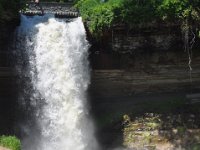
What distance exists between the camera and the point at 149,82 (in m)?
20.0

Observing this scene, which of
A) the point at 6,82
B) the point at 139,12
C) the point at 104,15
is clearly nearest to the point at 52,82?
the point at 6,82

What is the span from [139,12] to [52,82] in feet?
13.2

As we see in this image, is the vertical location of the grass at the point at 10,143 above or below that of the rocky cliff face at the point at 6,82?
below

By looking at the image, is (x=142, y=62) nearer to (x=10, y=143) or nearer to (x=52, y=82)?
(x=52, y=82)

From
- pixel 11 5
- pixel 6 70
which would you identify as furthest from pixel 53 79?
pixel 11 5

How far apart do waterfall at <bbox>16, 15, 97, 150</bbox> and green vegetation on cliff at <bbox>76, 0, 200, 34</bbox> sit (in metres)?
1.04

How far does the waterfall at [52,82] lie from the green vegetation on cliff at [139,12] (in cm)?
104

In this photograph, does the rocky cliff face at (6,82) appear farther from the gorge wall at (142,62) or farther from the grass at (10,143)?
the gorge wall at (142,62)

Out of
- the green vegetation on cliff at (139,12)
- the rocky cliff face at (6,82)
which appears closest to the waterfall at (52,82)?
the rocky cliff face at (6,82)

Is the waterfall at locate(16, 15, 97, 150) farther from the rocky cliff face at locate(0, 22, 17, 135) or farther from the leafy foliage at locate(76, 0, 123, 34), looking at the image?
the leafy foliage at locate(76, 0, 123, 34)

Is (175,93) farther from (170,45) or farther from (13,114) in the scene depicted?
(13,114)

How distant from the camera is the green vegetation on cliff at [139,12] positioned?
18.2 m

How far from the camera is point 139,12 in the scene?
18.2m

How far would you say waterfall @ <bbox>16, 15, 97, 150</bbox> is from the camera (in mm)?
18641
